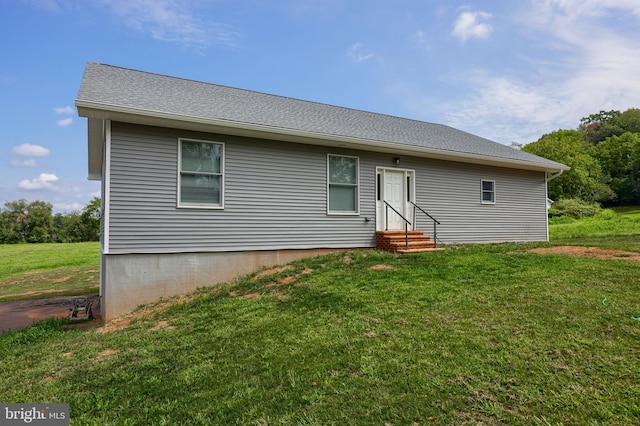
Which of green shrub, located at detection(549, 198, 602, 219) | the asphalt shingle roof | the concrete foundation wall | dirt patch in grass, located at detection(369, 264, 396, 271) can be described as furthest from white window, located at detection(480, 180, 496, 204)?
green shrub, located at detection(549, 198, 602, 219)

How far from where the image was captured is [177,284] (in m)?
7.34

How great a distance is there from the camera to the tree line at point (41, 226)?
3956 cm

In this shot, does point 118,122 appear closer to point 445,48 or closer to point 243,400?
point 243,400

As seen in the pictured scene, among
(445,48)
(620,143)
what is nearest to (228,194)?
(445,48)

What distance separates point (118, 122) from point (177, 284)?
336 centimetres

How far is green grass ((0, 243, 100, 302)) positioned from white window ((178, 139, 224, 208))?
6.39 meters

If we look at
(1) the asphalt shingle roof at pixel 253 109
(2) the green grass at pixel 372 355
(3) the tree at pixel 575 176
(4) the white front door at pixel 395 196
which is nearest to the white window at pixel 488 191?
(1) the asphalt shingle roof at pixel 253 109

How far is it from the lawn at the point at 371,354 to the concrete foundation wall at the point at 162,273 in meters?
0.55

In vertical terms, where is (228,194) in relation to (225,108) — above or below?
below

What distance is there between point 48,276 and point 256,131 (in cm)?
1313

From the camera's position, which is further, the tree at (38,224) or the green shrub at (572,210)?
the tree at (38,224)

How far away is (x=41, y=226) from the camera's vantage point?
40875 mm

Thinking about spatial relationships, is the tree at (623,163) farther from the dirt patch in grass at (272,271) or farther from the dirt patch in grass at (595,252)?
the dirt patch in grass at (272,271)

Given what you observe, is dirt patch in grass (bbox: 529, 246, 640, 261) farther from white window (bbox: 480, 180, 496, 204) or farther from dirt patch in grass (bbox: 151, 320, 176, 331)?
dirt patch in grass (bbox: 151, 320, 176, 331)
